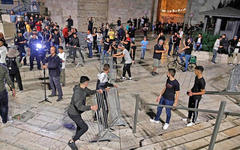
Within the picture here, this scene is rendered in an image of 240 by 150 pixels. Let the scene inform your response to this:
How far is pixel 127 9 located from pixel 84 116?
773 inches

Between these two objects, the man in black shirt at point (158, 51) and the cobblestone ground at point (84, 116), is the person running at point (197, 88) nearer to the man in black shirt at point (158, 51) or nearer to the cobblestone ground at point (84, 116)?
the cobblestone ground at point (84, 116)

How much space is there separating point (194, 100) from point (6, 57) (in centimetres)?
686

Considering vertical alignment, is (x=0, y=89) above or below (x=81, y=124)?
above

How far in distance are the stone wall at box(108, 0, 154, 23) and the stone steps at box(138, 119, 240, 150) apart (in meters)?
19.8

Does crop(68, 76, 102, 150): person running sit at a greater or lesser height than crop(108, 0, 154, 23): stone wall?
lesser

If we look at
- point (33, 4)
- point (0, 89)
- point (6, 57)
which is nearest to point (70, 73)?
point (6, 57)

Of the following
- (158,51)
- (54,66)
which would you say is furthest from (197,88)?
(158,51)

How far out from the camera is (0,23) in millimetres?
18203

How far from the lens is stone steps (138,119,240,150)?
4913 millimetres

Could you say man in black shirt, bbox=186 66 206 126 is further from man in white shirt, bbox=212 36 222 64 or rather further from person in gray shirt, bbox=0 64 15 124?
man in white shirt, bbox=212 36 222 64

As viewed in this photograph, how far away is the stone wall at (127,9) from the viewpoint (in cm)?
2375

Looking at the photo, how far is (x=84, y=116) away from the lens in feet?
21.9

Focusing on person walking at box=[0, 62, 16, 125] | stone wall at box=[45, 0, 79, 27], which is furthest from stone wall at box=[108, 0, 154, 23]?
person walking at box=[0, 62, 16, 125]

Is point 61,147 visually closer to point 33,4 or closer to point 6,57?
point 6,57
